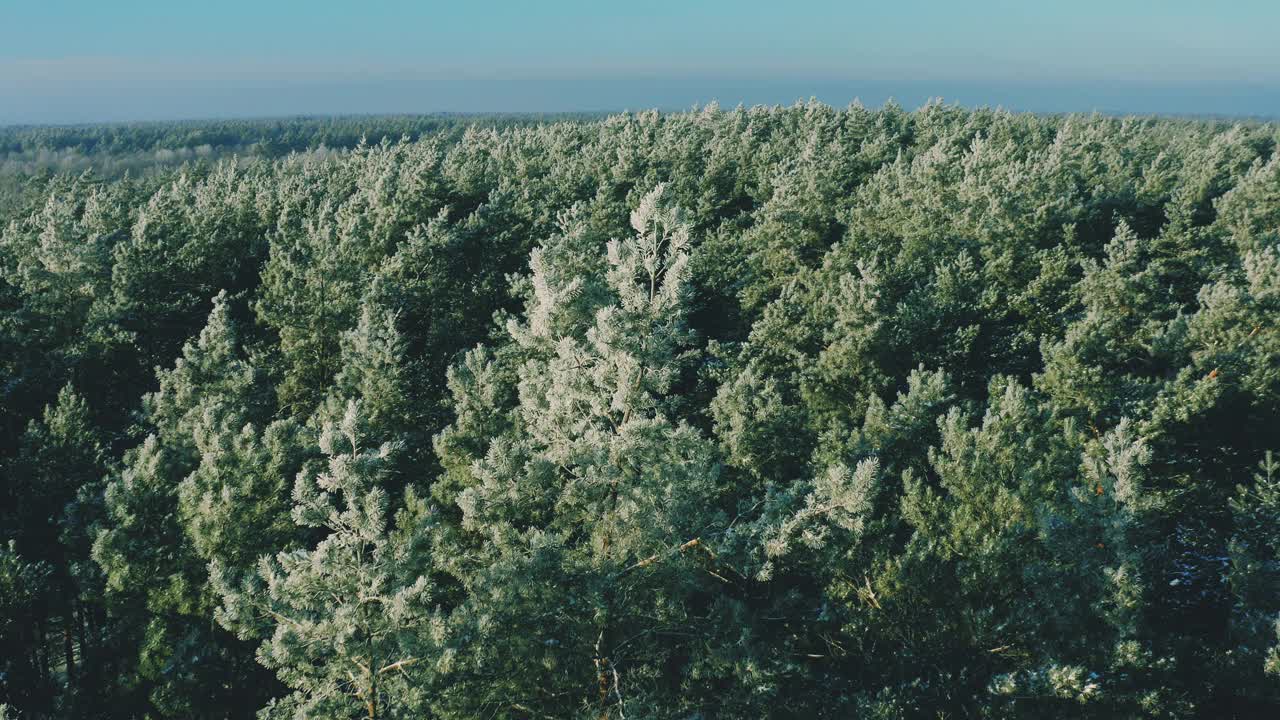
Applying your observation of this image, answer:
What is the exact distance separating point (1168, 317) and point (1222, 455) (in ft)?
27.6

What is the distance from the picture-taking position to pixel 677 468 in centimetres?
1936

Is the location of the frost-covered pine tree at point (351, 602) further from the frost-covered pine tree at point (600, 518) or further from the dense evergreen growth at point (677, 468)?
the frost-covered pine tree at point (600, 518)

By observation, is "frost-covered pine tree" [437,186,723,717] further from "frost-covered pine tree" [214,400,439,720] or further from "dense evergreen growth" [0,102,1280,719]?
"frost-covered pine tree" [214,400,439,720]

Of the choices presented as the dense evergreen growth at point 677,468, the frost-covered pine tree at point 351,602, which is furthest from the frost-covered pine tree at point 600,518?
the frost-covered pine tree at point 351,602

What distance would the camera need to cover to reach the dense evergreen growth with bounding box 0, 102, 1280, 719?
17812 mm

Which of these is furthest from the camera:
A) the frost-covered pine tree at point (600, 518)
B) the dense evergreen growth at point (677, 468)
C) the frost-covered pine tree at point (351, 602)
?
the frost-covered pine tree at point (600, 518)

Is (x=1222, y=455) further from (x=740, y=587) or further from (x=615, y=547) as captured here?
(x=615, y=547)

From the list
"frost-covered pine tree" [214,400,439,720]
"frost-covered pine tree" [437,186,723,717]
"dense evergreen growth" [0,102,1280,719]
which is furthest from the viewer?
"frost-covered pine tree" [437,186,723,717]

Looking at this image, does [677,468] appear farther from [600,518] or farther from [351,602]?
[351,602]

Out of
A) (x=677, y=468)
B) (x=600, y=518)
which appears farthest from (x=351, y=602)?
(x=677, y=468)

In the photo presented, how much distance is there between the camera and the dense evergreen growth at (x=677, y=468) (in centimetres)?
1781

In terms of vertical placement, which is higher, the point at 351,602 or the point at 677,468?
the point at 677,468

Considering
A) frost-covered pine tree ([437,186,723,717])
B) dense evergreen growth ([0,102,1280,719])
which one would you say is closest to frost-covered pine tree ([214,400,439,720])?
dense evergreen growth ([0,102,1280,719])

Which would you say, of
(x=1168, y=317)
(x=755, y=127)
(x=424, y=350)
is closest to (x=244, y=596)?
(x=424, y=350)
